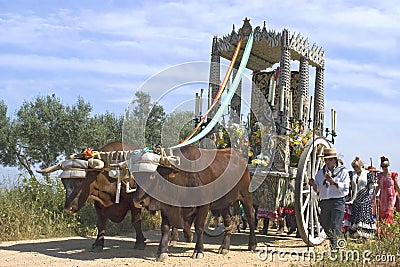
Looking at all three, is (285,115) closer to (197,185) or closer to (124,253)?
(197,185)

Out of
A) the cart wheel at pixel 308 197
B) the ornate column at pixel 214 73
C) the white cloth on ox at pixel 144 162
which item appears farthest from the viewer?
the ornate column at pixel 214 73

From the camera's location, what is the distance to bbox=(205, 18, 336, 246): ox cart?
8.63 metres

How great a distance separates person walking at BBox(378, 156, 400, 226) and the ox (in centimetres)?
388

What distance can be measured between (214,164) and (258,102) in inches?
113

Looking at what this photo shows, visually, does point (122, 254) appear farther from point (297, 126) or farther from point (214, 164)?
point (297, 126)

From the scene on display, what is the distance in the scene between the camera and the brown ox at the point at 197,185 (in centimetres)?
738

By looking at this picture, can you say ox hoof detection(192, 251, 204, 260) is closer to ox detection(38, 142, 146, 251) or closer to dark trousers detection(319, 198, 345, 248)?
ox detection(38, 142, 146, 251)

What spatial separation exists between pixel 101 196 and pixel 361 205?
4.35 meters

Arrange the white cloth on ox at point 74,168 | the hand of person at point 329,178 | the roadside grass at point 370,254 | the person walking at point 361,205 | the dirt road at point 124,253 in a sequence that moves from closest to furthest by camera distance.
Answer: the roadside grass at point 370,254 → the dirt road at point 124,253 → the hand of person at point 329,178 → the white cloth on ox at point 74,168 → the person walking at point 361,205

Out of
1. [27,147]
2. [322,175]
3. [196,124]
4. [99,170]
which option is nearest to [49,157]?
[27,147]

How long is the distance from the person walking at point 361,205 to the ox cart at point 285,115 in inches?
23.5

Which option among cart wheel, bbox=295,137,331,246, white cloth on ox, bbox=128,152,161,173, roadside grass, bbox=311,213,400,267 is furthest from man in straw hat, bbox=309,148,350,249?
white cloth on ox, bbox=128,152,161,173

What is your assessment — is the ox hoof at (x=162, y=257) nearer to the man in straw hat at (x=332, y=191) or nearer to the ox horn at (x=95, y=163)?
the ox horn at (x=95, y=163)

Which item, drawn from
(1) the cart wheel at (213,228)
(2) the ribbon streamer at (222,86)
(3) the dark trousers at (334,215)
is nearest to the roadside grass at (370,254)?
(3) the dark trousers at (334,215)
